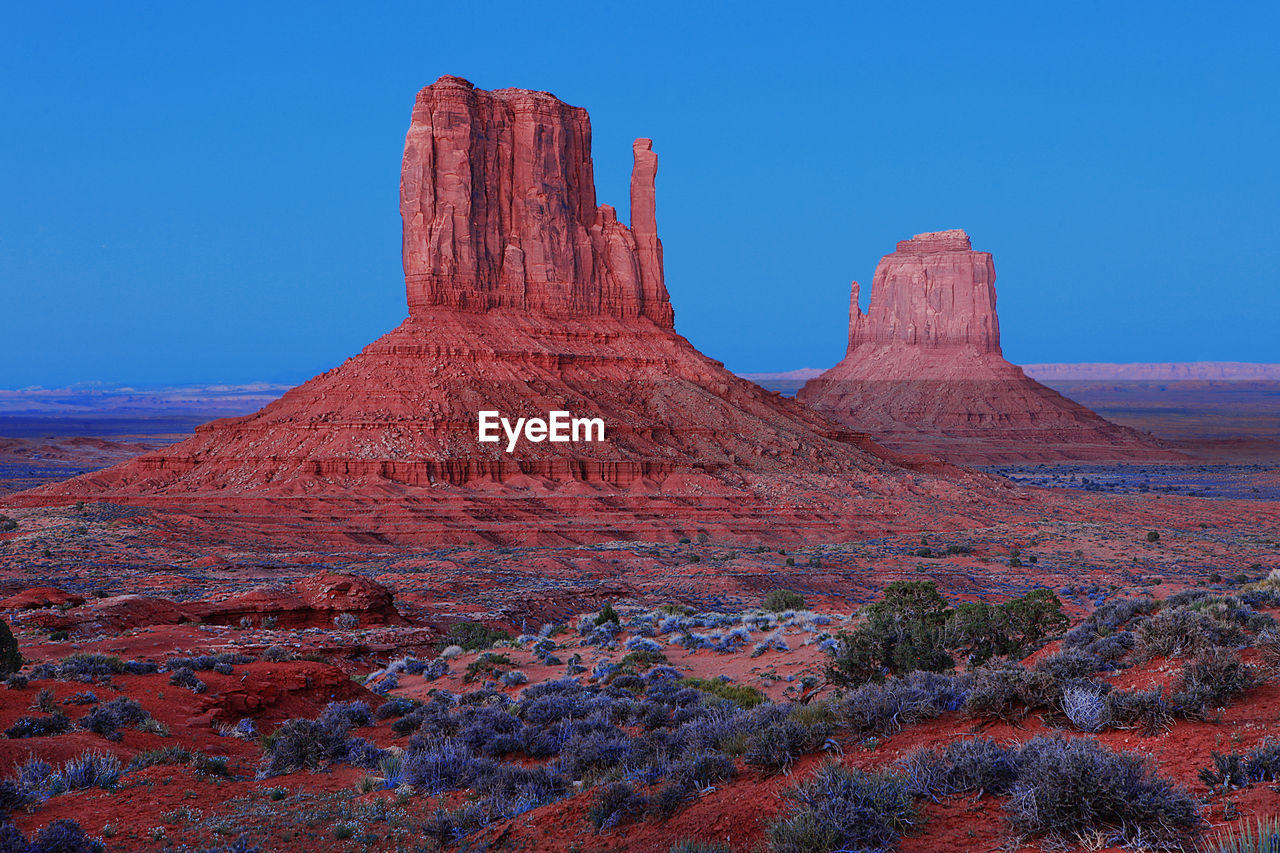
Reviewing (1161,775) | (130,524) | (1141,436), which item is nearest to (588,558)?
(130,524)

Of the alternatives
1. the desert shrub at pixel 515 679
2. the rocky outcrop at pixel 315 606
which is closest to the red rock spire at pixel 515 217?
the rocky outcrop at pixel 315 606

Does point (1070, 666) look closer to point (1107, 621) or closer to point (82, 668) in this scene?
point (1107, 621)

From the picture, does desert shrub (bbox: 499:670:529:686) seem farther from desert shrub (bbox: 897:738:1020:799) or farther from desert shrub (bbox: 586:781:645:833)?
desert shrub (bbox: 897:738:1020:799)

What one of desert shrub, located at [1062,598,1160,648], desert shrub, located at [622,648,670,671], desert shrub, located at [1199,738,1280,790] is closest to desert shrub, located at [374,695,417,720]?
desert shrub, located at [622,648,670,671]

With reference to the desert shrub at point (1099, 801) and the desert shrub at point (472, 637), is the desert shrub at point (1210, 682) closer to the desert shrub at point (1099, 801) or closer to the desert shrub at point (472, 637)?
the desert shrub at point (1099, 801)

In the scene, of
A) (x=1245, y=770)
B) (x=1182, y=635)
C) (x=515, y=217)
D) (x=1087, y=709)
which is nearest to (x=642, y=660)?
(x=1182, y=635)

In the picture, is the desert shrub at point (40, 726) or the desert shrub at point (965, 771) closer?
the desert shrub at point (965, 771)
